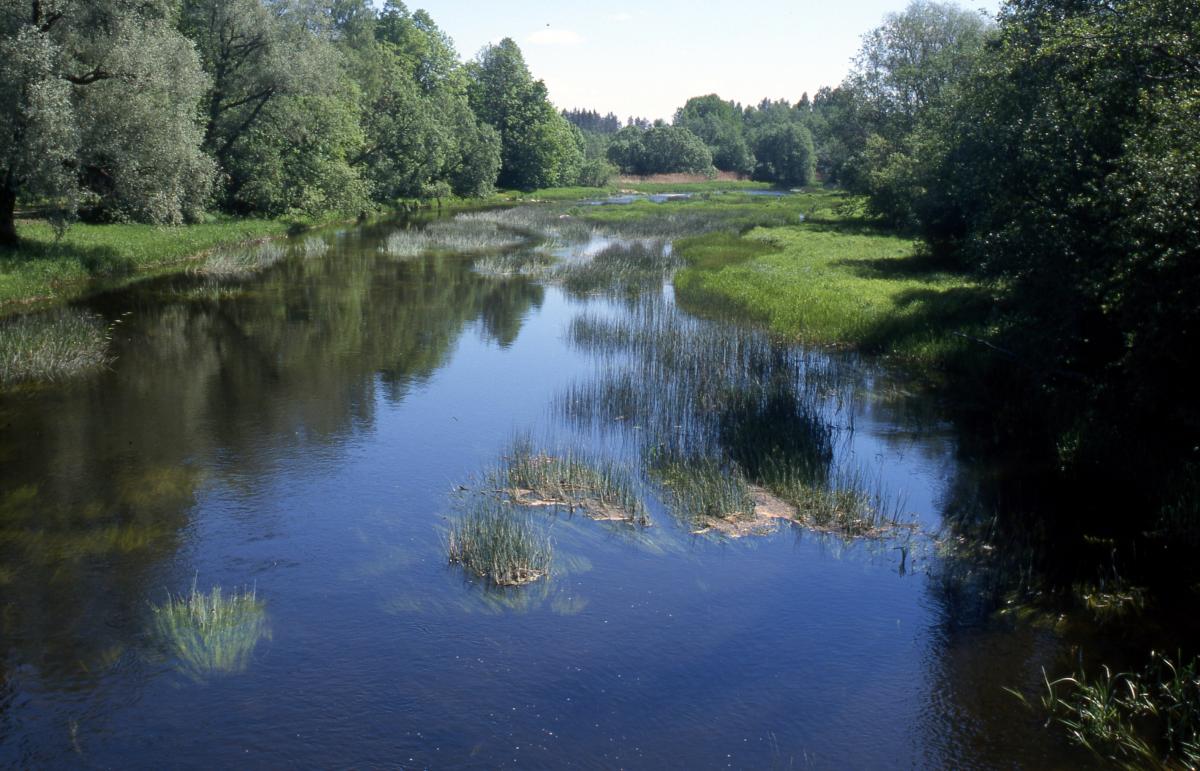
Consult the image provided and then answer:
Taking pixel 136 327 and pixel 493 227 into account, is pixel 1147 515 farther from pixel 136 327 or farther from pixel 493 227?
pixel 493 227

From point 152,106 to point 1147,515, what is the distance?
1139 inches

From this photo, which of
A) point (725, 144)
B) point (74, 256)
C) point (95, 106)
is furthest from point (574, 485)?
point (725, 144)

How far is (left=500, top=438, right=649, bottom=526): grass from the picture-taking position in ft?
44.7

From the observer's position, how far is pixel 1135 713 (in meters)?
8.77

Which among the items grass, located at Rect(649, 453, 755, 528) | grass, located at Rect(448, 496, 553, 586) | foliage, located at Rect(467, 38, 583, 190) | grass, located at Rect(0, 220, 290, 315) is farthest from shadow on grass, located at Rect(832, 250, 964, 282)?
foliage, located at Rect(467, 38, 583, 190)

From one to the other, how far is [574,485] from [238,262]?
89.0 ft

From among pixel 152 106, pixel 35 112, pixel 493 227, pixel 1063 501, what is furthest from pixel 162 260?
pixel 1063 501

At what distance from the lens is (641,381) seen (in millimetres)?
19547

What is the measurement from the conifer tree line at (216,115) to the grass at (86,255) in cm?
102

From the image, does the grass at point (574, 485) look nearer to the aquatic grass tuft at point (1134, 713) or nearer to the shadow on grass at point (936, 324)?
the aquatic grass tuft at point (1134, 713)

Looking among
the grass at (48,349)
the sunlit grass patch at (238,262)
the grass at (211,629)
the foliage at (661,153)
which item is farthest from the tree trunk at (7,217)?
the foliage at (661,153)

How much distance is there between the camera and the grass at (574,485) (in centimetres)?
1362

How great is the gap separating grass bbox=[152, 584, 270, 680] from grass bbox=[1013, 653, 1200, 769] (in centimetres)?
807

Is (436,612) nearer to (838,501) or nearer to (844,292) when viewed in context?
(838,501)
